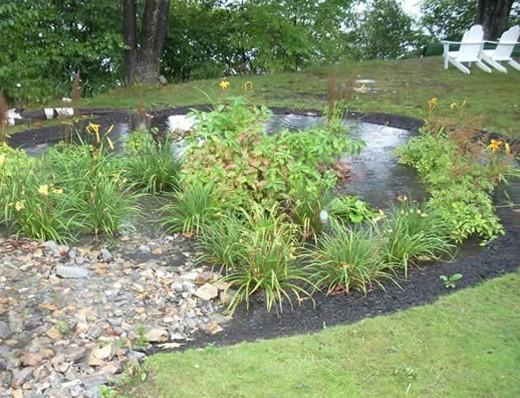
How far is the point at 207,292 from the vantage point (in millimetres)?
3062

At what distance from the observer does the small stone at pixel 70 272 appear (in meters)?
3.12

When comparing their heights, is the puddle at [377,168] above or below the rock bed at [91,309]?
above

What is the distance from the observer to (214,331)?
2.78 meters

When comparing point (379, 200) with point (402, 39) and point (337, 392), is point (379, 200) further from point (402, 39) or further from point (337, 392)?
point (402, 39)

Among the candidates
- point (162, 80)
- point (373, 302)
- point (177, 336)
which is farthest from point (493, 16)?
point (177, 336)

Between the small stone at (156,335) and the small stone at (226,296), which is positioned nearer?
the small stone at (156,335)

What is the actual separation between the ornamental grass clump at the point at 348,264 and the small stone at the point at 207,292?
564 millimetres

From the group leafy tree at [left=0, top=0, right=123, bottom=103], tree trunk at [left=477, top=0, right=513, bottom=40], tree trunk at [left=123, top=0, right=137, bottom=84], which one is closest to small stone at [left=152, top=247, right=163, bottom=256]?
leafy tree at [left=0, top=0, right=123, bottom=103]

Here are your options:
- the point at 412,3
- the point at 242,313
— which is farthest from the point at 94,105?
the point at 412,3

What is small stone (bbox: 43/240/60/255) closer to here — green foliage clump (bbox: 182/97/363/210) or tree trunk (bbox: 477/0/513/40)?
green foliage clump (bbox: 182/97/363/210)

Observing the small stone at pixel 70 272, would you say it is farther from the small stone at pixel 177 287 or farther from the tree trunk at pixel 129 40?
the tree trunk at pixel 129 40

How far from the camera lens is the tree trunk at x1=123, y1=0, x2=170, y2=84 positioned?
8312mm

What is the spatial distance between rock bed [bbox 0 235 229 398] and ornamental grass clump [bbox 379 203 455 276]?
1031mm

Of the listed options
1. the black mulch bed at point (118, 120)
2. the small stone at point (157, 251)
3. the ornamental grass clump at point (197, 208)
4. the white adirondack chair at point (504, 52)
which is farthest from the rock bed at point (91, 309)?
the white adirondack chair at point (504, 52)
